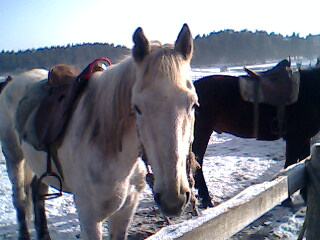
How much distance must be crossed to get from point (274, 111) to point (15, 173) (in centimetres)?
374

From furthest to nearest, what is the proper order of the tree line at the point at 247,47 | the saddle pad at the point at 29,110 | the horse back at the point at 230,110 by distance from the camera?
the tree line at the point at 247,47 < the horse back at the point at 230,110 < the saddle pad at the point at 29,110

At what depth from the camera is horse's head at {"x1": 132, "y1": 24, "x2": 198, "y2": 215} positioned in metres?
1.20

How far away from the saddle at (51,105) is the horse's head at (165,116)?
88 centimetres

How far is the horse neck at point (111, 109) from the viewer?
1.62 meters

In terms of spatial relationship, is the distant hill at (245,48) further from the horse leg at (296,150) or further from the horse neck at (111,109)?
the horse neck at (111,109)

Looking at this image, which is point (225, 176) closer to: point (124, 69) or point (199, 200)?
point (199, 200)

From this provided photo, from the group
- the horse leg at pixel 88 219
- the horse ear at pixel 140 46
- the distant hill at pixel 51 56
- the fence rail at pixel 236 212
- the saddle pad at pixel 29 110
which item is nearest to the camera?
the fence rail at pixel 236 212

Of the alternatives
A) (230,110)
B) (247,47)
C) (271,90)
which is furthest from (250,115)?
(247,47)

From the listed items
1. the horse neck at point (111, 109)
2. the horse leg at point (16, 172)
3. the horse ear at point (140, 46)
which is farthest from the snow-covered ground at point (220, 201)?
the horse ear at point (140, 46)

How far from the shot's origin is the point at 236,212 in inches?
52.6

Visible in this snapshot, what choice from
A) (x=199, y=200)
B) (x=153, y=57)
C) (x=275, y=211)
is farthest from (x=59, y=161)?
(x=275, y=211)

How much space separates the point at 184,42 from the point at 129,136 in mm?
661

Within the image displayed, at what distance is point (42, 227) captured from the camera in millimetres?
2840

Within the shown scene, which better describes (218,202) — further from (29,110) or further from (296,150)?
(29,110)
